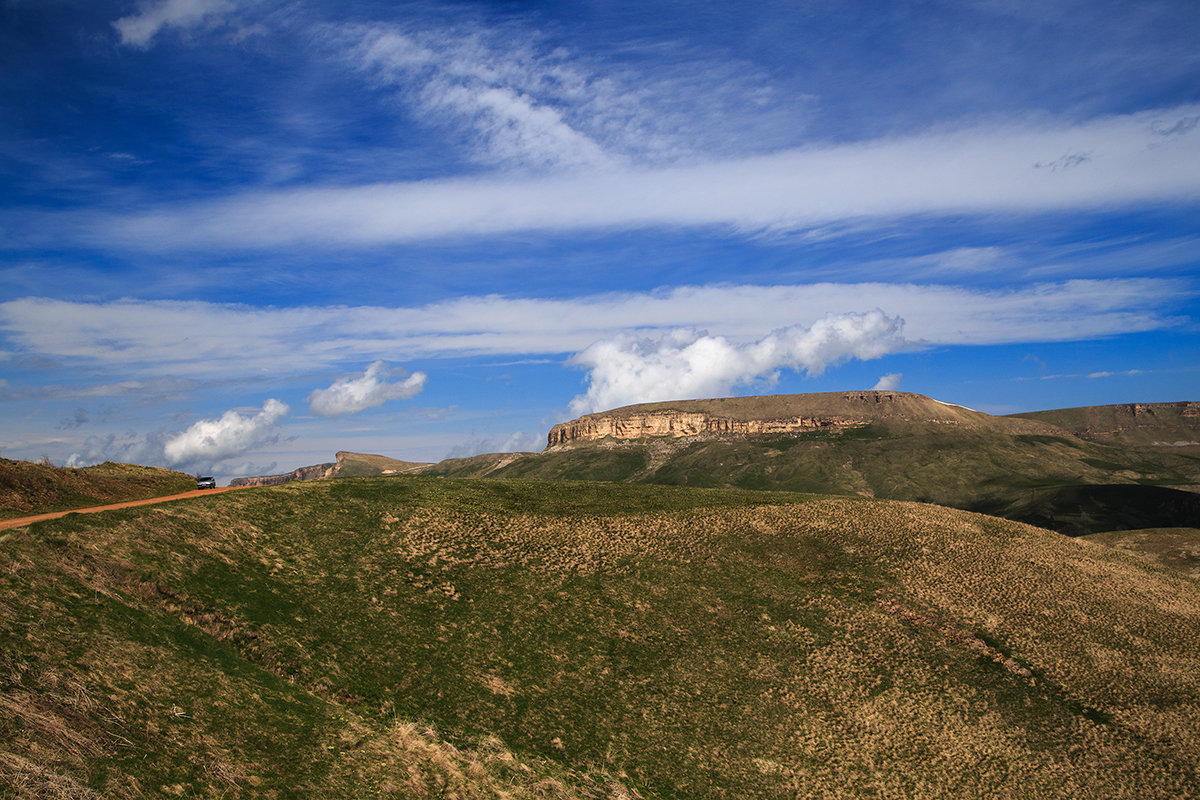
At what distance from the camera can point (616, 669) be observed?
35.0 m

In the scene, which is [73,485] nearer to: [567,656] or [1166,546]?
[567,656]

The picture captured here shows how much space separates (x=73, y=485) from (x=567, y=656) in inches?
1271

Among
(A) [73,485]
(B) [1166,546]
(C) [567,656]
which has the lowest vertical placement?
(B) [1166,546]

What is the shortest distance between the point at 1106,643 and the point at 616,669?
3260 centimetres

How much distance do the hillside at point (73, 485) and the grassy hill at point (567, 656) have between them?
7629mm

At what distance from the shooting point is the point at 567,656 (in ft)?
115

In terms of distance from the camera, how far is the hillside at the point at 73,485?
123ft

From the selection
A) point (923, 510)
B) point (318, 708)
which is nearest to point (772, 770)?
point (318, 708)

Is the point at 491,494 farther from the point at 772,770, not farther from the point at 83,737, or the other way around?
the point at 83,737

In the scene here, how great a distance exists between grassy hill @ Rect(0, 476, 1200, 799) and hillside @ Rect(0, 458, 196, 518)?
7629 millimetres

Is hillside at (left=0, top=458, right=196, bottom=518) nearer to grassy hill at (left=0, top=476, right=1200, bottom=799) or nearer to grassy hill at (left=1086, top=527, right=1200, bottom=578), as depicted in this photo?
grassy hill at (left=0, top=476, right=1200, bottom=799)

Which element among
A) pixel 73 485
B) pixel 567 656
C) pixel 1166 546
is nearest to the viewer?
pixel 567 656

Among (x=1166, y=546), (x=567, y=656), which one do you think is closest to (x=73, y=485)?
(x=567, y=656)

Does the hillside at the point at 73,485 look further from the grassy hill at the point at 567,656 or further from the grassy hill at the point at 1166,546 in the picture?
the grassy hill at the point at 1166,546
